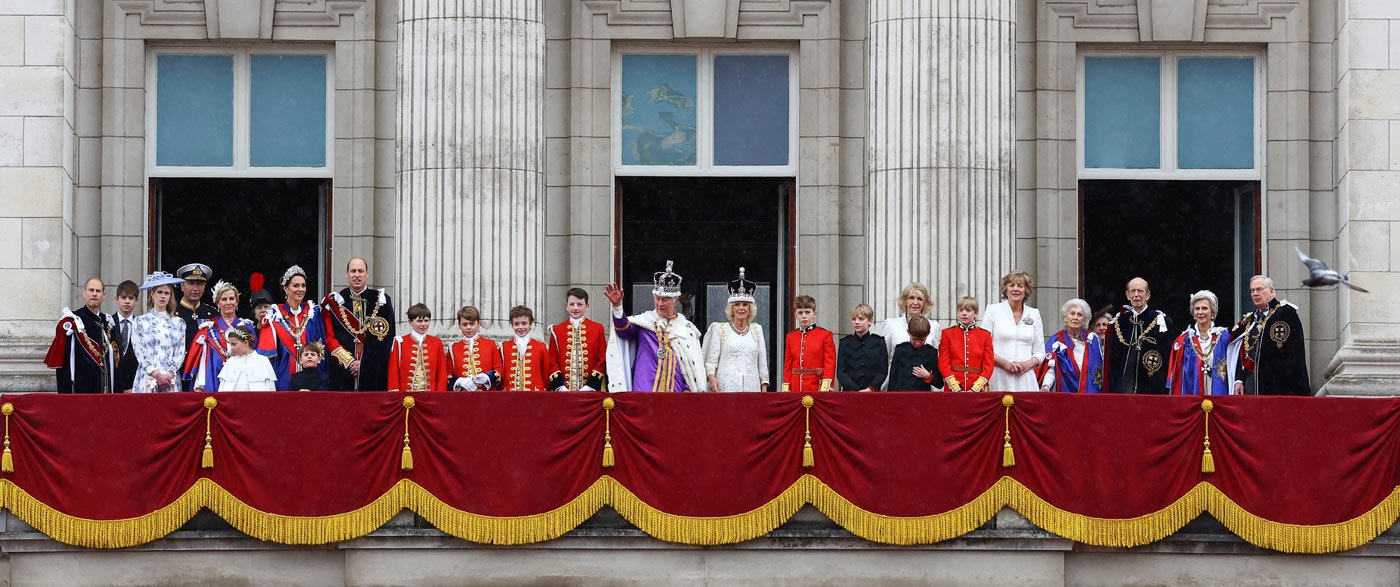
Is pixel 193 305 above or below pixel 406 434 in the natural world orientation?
above

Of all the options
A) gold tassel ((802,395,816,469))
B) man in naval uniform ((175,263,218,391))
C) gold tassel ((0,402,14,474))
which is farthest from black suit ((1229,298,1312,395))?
gold tassel ((0,402,14,474))

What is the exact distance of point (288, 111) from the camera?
3247cm

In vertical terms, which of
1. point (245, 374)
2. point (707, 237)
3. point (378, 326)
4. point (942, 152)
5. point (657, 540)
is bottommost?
point (657, 540)

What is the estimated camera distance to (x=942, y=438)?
25234 mm

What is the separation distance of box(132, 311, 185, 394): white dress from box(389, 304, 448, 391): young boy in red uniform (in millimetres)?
2223

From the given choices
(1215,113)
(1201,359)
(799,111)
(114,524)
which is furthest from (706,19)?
(114,524)

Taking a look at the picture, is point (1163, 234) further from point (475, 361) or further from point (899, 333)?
point (475, 361)

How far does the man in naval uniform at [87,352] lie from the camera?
27.0 m

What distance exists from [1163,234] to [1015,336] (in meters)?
6.42

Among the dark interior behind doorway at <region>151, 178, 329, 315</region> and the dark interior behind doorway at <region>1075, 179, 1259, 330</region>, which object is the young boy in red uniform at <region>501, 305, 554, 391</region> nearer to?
the dark interior behind doorway at <region>151, 178, 329, 315</region>

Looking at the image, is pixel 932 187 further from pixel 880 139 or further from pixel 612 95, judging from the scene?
pixel 612 95

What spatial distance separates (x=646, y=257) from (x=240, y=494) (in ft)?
28.4

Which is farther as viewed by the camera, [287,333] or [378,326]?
[378,326]

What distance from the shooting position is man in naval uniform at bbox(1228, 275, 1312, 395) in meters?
26.3
